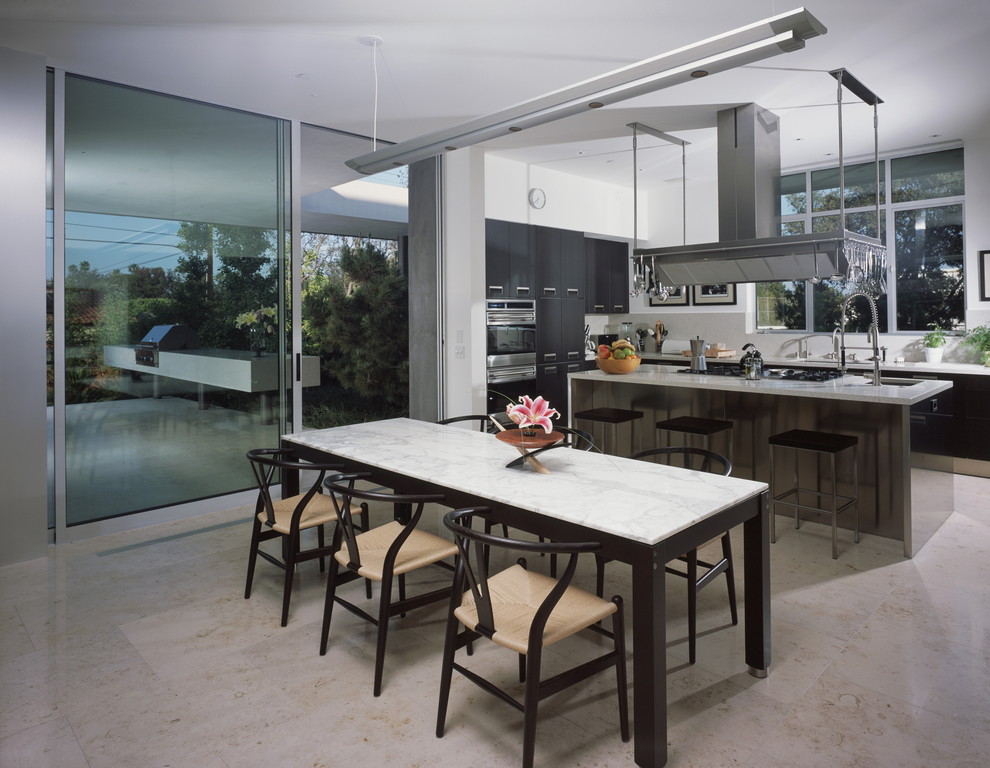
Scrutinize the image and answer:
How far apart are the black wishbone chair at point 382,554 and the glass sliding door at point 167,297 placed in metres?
2.33

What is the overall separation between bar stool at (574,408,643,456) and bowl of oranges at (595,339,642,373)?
1.10ft

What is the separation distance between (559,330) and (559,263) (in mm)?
712

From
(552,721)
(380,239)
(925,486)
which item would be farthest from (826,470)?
(380,239)

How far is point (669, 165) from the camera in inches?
271

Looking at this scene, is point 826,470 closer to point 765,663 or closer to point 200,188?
point 765,663

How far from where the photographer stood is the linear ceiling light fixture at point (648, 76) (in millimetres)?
2113

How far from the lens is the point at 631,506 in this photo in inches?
86.5

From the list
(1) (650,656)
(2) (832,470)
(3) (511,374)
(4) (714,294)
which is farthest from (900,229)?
(1) (650,656)

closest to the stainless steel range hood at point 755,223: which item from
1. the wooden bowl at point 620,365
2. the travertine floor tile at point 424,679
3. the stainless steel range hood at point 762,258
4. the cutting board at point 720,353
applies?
the stainless steel range hood at point 762,258

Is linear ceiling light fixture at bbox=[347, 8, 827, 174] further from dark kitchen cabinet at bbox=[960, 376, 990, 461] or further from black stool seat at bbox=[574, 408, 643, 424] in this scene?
dark kitchen cabinet at bbox=[960, 376, 990, 461]

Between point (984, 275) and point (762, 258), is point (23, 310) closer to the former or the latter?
point (762, 258)

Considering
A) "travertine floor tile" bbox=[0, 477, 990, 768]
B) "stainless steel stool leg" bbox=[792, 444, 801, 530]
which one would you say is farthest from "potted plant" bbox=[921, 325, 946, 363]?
"travertine floor tile" bbox=[0, 477, 990, 768]

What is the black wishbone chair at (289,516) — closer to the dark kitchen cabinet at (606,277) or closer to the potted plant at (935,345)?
the dark kitchen cabinet at (606,277)

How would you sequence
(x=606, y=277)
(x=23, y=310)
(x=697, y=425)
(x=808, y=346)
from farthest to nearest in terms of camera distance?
(x=606, y=277), (x=808, y=346), (x=697, y=425), (x=23, y=310)
